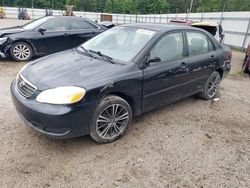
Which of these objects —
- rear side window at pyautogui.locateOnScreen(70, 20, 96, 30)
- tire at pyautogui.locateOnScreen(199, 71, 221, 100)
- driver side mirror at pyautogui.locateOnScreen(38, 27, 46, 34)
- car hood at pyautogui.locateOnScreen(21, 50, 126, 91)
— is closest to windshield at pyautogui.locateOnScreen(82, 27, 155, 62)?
car hood at pyautogui.locateOnScreen(21, 50, 126, 91)

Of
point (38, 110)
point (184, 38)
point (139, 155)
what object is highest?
point (184, 38)

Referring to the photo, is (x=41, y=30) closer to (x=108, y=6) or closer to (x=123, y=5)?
(x=123, y=5)

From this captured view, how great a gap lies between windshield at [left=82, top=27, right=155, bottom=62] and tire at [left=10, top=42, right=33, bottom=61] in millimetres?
3838

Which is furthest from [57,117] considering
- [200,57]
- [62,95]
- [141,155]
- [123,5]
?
[123,5]

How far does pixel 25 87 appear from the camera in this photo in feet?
9.47

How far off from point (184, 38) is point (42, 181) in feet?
10.3

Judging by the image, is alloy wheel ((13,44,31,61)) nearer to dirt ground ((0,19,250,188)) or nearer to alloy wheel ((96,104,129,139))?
dirt ground ((0,19,250,188))

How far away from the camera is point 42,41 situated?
23.2 ft

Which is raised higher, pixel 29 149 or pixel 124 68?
pixel 124 68

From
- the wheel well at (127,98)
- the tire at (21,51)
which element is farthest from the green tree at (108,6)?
the wheel well at (127,98)

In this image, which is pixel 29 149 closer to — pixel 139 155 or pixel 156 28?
pixel 139 155

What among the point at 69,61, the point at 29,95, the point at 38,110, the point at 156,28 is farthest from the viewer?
the point at 156,28

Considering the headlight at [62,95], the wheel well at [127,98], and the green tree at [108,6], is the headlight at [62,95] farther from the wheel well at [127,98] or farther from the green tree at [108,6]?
the green tree at [108,6]

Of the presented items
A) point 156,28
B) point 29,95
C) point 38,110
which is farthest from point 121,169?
point 156,28
